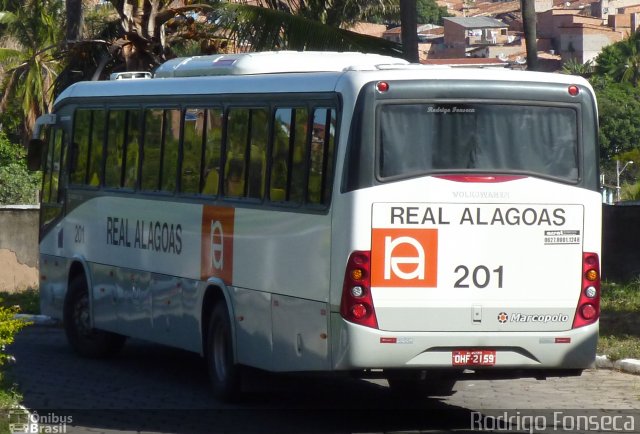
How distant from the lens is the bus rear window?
31.5 ft

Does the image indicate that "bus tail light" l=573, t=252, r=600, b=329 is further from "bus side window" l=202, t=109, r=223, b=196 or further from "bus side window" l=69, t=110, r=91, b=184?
"bus side window" l=69, t=110, r=91, b=184

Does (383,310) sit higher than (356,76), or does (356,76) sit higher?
(356,76)

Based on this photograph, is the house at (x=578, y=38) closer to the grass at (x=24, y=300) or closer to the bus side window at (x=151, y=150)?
the grass at (x=24, y=300)

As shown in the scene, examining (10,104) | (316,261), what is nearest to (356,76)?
(316,261)

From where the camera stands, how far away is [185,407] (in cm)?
1125

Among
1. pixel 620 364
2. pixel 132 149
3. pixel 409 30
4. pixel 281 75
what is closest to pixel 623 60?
pixel 409 30

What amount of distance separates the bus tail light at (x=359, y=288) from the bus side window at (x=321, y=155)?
0.61 meters

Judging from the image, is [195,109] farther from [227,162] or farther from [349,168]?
[349,168]

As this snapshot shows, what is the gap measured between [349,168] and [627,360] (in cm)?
521

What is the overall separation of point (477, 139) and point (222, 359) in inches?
128

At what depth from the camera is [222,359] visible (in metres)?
11.5

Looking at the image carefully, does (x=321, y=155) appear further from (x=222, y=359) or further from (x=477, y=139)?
(x=222, y=359)

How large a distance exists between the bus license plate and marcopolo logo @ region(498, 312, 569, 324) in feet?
0.86

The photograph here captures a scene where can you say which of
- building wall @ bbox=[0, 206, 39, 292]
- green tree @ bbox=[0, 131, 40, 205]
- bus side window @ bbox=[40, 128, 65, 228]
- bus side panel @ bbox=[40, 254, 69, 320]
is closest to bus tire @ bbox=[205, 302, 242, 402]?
bus side panel @ bbox=[40, 254, 69, 320]
